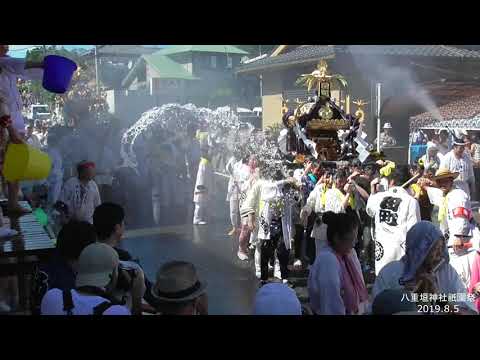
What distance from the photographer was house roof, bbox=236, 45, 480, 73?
372 centimetres

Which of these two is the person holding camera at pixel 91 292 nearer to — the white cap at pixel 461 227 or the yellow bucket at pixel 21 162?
the yellow bucket at pixel 21 162

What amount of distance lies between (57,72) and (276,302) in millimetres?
2095

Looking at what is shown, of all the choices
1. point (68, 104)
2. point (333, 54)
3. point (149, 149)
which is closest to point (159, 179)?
point (149, 149)

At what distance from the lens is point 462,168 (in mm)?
4059

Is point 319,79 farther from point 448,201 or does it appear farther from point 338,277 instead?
point 338,277

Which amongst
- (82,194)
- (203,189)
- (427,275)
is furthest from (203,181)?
(427,275)

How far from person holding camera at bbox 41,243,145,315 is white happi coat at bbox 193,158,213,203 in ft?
6.07

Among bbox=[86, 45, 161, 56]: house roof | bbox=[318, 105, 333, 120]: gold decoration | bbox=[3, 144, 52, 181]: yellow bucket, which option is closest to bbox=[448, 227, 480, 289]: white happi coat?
bbox=[318, 105, 333, 120]: gold decoration

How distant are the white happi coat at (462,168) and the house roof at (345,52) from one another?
751 millimetres

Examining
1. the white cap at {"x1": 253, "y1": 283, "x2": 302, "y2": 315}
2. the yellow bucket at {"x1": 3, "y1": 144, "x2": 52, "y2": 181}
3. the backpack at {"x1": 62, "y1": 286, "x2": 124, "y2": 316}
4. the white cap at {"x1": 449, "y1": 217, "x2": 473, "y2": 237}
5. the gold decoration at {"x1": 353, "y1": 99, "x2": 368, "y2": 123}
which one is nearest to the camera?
the backpack at {"x1": 62, "y1": 286, "x2": 124, "y2": 316}

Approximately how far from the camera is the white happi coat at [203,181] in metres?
4.14

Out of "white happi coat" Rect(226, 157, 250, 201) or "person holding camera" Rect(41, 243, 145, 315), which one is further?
"white happi coat" Rect(226, 157, 250, 201)

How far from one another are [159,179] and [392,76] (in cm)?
194

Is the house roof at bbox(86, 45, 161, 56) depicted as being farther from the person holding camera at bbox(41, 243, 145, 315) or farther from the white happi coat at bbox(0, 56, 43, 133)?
the person holding camera at bbox(41, 243, 145, 315)
